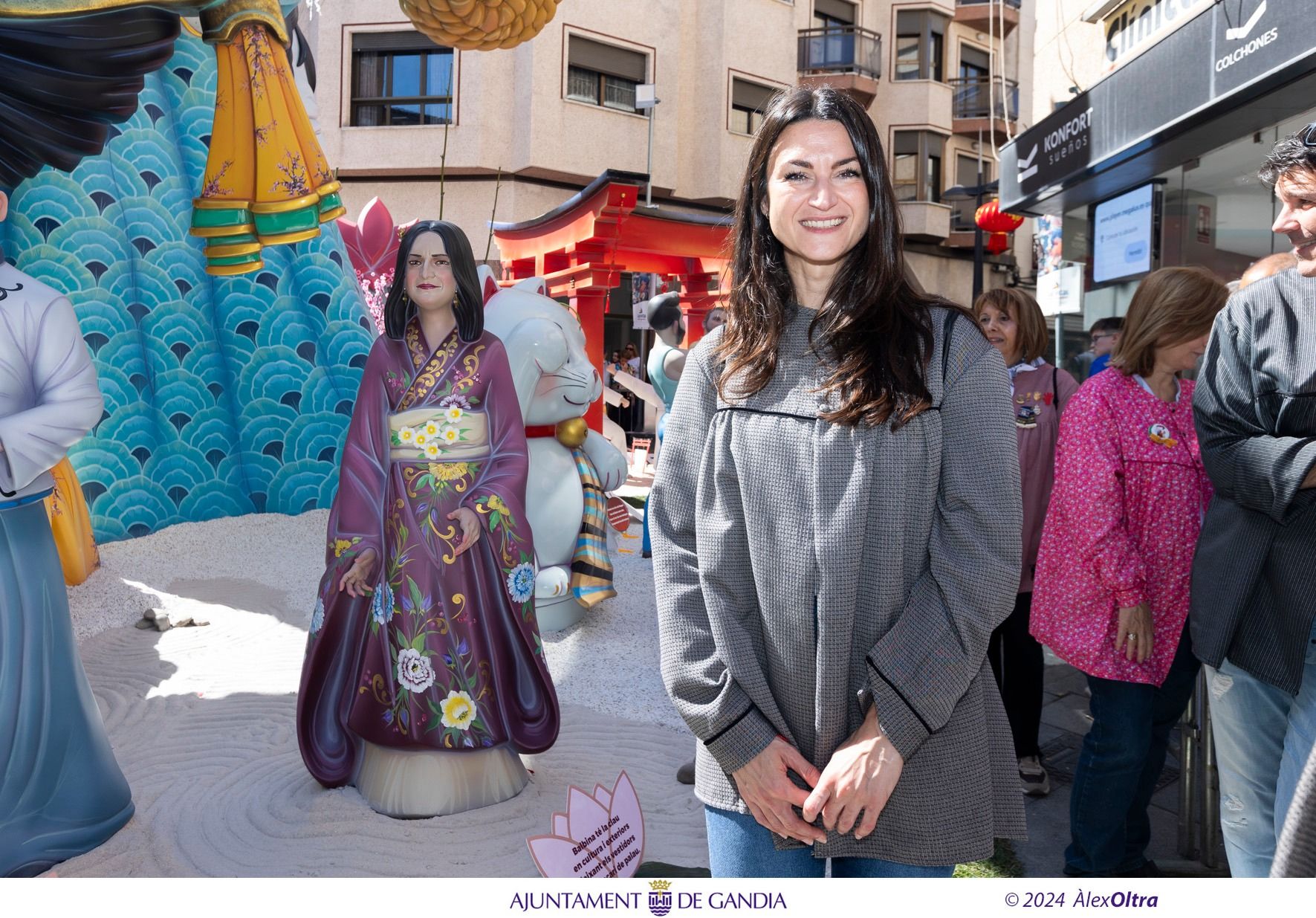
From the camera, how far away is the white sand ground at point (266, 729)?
8.18ft

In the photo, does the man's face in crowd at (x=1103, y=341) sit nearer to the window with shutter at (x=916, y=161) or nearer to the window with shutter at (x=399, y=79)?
the window with shutter at (x=399, y=79)

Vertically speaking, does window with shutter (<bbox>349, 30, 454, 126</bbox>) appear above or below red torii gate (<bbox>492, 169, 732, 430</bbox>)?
above

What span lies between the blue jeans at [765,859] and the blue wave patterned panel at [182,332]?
4095 millimetres

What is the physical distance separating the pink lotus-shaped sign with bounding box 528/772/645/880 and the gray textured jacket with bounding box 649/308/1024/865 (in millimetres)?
806

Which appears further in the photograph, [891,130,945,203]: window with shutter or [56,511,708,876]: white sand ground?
[891,130,945,203]: window with shutter

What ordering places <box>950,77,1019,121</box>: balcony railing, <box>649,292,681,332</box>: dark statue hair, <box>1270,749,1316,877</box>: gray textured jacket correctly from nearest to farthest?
<box>1270,749,1316,877</box>: gray textured jacket
<box>649,292,681,332</box>: dark statue hair
<box>950,77,1019,121</box>: balcony railing

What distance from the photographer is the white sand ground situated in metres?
2.49

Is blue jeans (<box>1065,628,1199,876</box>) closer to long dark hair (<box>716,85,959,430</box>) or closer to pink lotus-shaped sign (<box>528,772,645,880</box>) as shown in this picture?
pink lotus-shaped sign (<box>528,772,645,880</box>)

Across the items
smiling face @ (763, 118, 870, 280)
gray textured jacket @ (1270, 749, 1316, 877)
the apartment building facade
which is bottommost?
gray textured jacket @ (1270, 749, 1316, 877)

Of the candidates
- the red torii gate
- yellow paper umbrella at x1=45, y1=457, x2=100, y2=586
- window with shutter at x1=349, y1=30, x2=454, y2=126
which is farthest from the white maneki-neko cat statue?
yellow paper umbrella at x1=45, y1=457, x2=100, y2=586

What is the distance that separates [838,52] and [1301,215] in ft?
60.1

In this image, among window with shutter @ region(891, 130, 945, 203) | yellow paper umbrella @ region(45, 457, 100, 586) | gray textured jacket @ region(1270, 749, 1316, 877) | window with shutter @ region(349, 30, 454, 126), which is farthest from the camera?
window with shutter @ region(891, 130, 945, 203)

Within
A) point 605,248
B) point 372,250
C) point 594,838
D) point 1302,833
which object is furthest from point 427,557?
point 605,248
